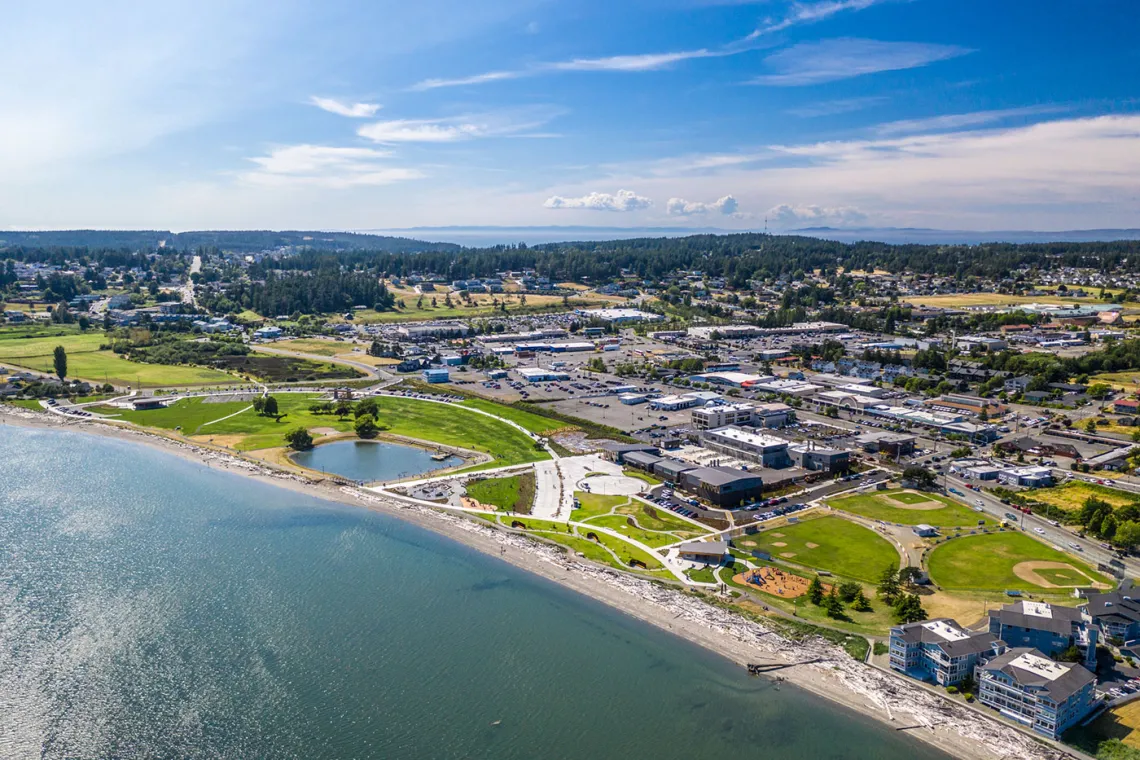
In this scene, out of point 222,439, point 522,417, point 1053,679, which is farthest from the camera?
point 522,417

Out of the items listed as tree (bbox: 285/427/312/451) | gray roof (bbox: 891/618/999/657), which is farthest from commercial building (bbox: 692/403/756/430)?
gray roof (bbox: 891/618/999/657)

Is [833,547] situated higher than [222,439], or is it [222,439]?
[222,439]

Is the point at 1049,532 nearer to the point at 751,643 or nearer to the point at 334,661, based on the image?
the point at 751,643

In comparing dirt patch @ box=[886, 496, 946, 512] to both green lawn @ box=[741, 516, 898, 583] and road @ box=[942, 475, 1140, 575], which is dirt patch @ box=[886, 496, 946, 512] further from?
green lawn @ box=[741, 516, 898, 583]

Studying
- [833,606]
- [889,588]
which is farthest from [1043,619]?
[833,606]

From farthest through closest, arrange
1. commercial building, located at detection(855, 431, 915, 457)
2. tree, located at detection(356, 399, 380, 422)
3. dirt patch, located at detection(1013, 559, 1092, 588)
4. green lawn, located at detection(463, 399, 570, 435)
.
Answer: tree, located at detection(356, 399, 380, 422)
green lawn, located at detection(463, 399, 570, 435)
commercial building, located at detection(855, 431, 915, 457)
dirt patch, located at detection(1013, 559, 1092, 588)

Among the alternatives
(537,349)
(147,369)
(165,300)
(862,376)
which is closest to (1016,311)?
(862,376)

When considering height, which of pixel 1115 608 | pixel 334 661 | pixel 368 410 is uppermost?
pixel 368 410
